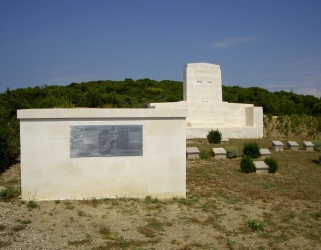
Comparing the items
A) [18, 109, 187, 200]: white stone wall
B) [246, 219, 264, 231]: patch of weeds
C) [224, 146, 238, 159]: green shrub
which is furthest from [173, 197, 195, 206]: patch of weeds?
[224, 146, 238, 159]: green shrub

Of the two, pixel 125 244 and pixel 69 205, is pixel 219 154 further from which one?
pixel 125 244

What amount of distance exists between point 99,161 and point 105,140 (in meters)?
0.41

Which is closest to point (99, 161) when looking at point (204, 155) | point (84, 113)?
point (84, 113)

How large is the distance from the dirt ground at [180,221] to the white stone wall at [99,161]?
0.75ft

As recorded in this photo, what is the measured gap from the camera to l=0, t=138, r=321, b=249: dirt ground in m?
4.52

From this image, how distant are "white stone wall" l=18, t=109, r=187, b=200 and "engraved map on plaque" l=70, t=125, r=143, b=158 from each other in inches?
3.4

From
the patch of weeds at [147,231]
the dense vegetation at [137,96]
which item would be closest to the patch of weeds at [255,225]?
the patch of weeds at [147,231]

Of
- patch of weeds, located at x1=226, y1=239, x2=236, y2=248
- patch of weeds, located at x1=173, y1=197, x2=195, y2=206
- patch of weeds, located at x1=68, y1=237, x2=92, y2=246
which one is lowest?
patch of weeds, located at x1=226, y1=239, x2=236, y2=248

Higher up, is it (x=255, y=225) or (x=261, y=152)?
(x=261, y=152)

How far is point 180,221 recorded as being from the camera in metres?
5.42

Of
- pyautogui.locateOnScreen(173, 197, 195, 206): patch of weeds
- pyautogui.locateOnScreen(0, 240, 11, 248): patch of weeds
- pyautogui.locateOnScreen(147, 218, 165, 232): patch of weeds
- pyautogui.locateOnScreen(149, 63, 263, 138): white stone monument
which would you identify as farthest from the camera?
pyautogui.locateOnScreen(149, 63, 263, 138): white stone monument

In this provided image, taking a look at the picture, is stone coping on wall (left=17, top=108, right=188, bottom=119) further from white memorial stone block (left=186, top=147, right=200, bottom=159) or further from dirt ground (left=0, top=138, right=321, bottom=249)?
white memorial stone block (left=186, top=147, right=200, bottom=159)

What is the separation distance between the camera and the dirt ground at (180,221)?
14.8ft

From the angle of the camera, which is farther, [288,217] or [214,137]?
[214,137]
